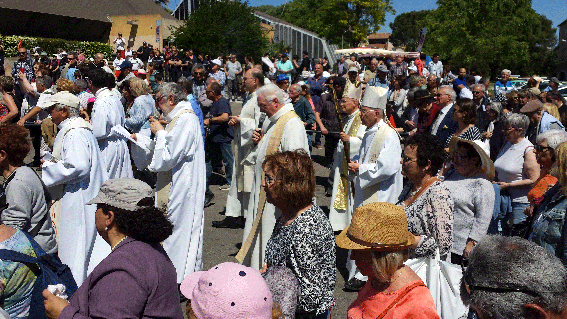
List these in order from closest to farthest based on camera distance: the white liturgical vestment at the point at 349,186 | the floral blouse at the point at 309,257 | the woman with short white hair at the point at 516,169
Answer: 1. the floral blouse at the point at 309,257
2. the woman with short white hair at the point at 516,169
3. the white liturgical vestment at the point at 349,186

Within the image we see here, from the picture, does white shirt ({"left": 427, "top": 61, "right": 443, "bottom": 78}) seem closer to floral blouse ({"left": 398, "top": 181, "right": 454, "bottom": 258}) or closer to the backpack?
floral blouse ({"left": 398, "top": 181, "right": 454, "bottom": 258})

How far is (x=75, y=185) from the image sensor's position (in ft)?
15.9

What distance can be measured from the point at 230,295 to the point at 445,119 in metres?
5.64

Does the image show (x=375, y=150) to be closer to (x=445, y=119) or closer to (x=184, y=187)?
(x=184, y=187)

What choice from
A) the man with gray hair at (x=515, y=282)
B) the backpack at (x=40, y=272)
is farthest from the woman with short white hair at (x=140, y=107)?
the man with gray hair at (x=515, y=282)

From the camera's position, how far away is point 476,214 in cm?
407

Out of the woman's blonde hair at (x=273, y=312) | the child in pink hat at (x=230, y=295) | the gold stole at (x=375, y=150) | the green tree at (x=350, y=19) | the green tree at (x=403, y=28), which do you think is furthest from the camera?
the green tree at (x=403, y=28)

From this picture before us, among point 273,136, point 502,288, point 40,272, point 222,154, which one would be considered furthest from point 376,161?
point 222,154

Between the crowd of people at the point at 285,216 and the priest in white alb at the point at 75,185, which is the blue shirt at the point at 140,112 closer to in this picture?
the crowd of people at the point at 285,216

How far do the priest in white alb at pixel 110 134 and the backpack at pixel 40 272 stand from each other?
2.83 meters

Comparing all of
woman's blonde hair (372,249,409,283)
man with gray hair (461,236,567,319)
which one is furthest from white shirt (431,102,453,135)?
man with gray hair (461,236,567,319)

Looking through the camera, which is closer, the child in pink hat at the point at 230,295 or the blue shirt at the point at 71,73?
the child in pink hat at the point at 230,295

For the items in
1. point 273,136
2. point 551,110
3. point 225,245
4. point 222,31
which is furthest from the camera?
point 222,31

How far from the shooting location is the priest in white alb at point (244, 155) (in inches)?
287
